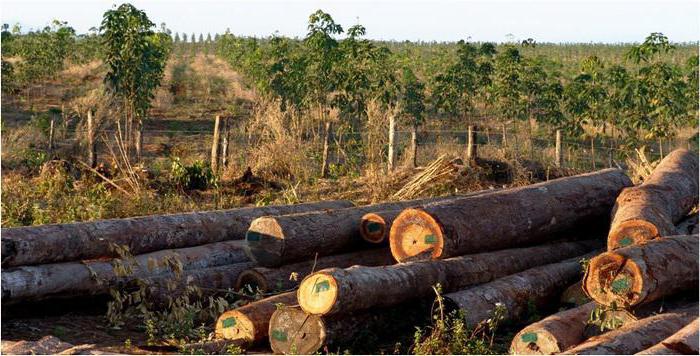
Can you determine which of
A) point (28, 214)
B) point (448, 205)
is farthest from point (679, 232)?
point (28, 214)

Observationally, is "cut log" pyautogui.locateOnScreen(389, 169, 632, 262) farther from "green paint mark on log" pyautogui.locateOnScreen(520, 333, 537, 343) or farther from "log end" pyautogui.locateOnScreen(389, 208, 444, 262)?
"green paint mark on log" pyautogui.locateOnScreen(520, 333, 537, 343)

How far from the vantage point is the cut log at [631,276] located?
22.4ft

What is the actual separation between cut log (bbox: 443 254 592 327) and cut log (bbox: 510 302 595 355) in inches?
24.2

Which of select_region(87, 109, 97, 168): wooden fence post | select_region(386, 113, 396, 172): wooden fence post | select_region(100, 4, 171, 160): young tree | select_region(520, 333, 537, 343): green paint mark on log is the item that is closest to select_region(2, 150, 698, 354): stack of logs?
select_region(520, 333, 537, 343): green paint mark on log

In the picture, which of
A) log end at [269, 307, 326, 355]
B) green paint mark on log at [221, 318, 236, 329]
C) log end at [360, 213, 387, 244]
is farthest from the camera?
log end at [360, 213, 387, 244]

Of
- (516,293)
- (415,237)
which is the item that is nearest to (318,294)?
(415,237)

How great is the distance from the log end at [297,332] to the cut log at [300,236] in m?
1.43

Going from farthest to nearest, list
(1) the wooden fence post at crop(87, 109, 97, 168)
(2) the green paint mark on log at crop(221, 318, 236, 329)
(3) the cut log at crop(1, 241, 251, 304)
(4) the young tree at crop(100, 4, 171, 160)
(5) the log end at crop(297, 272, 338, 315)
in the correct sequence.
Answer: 1. (4) the young tree at crop(100, 4, 171, 160)
2. (1) the wooden fence post at crop(87, 109, 97, 168)
3. (3) the cut log at crop(1, 241, 251, 304)
4. (2) the green paint mark on log at crop(221, 318, 236, 329)
5. (5) the log end at crop(297, 272, 338, 315)

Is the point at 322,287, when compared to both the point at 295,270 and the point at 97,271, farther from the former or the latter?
the point at 97,271

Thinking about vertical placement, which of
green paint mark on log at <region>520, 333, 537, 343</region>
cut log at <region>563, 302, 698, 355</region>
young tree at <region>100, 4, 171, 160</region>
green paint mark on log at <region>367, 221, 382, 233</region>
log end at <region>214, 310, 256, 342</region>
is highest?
young tree at <region>100, 4, 171, 160</region>

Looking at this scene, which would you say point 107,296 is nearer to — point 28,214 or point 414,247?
point 414,247

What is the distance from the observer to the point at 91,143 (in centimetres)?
1647

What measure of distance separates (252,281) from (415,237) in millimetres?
1535

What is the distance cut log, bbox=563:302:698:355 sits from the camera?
6070 mm
